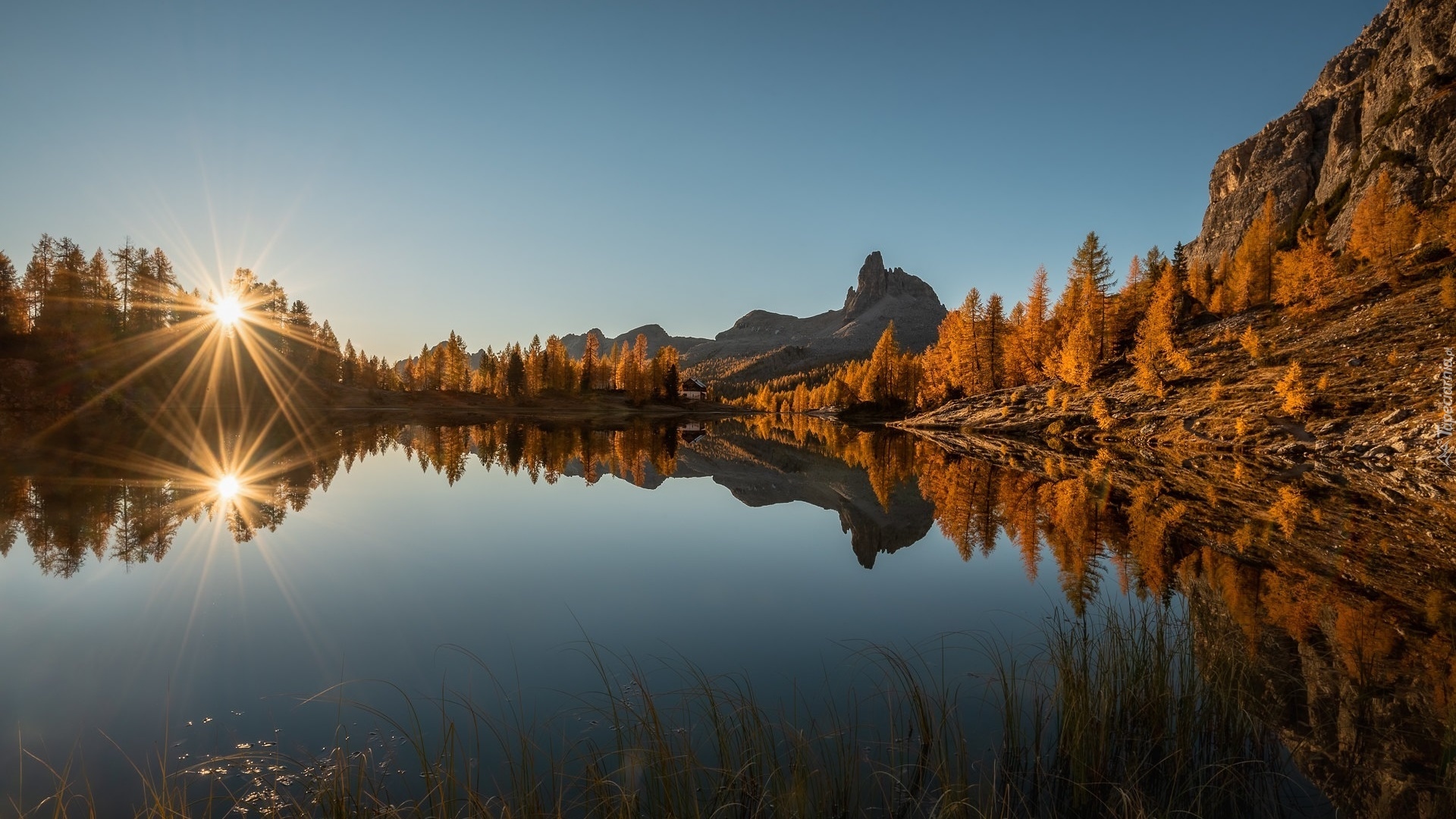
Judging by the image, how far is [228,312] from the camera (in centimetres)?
8250

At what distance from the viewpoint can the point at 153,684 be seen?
8.41 metres

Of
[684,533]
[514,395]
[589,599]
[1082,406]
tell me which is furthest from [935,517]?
[514,395]

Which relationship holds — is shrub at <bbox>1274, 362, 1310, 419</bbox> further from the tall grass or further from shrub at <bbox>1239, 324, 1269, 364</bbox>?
the tall grass

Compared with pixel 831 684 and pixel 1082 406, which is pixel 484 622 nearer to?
pixel 831 684

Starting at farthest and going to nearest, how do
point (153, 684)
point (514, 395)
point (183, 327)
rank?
1. point (514, 395)
2. point (183, 327)
3. point (153, 684)

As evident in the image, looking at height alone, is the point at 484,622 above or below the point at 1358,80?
below

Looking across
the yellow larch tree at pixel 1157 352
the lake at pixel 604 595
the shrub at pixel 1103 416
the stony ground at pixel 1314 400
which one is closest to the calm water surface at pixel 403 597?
the lake at pixel 604 595

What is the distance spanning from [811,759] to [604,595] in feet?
26.2

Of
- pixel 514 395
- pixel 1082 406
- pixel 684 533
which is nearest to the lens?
pixel 684 533

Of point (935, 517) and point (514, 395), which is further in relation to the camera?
point (514, 395)

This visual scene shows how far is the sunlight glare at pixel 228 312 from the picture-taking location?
80312mm

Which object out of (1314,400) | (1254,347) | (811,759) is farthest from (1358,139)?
(811,759)

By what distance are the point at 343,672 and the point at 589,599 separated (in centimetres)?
483

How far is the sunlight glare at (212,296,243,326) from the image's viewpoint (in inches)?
3162
